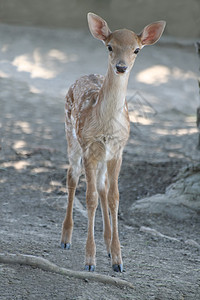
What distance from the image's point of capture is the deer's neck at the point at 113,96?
14.6 ft

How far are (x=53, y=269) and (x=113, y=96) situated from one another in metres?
1.54

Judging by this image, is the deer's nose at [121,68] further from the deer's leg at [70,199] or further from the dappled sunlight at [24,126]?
the dappled sunlight at [24,126]

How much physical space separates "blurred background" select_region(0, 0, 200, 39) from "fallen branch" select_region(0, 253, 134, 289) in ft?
42.2

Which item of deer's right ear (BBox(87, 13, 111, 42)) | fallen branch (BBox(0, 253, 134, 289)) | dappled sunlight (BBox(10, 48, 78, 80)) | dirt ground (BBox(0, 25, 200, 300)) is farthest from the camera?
dappled sunlight (BBox(10, 48, 78, 80))

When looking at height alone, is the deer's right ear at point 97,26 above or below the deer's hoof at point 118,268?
above

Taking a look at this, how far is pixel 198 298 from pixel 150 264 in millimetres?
784

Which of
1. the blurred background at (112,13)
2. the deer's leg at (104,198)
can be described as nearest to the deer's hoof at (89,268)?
the deer's leg at (104,198)

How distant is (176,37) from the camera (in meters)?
15.9

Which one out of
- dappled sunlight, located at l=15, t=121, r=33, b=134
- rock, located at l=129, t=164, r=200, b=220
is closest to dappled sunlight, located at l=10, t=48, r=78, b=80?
dappled sunlight, located at l=15, t=121, r=33, b=134

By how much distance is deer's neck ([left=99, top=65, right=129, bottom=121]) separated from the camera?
14.6 ft

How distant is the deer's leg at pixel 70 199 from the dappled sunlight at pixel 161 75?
818 centimetres

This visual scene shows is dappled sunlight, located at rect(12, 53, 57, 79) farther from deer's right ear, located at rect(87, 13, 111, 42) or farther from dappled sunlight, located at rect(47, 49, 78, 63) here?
deer's right ear, located at rect(87, 13, 111, 42)

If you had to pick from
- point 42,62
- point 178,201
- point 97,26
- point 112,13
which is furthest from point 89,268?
point 112,13

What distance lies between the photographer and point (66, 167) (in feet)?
26.3
